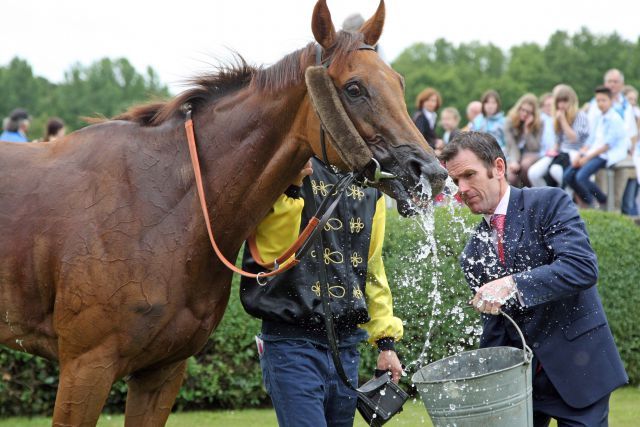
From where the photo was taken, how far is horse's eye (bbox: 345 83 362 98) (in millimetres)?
3357

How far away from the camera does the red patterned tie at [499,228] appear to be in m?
3.79

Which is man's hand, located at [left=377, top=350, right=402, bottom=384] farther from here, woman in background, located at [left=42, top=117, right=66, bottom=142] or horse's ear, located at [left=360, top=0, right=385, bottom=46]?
woman in background, located at [left=42, top=117, right=66, bottom=142]

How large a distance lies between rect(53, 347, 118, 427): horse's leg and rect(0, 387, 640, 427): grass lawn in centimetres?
323

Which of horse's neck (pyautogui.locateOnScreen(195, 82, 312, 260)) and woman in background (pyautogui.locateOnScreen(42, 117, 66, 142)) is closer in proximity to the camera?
horse's neck (pyautogui.locateOnScreen(195, 82, 312, 260))

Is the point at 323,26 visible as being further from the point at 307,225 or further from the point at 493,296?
the point at 493,296

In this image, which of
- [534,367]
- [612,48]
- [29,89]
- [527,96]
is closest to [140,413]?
[534,367]

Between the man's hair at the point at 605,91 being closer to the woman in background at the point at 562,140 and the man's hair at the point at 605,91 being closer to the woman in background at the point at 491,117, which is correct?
the woman in background at the point at 562,140

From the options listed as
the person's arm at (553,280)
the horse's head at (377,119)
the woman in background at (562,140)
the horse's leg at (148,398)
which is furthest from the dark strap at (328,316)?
the woman in background at (562,140)

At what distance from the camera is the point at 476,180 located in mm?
3799

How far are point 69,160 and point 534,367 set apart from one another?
2246mm

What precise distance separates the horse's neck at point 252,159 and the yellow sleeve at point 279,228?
17 centimetres

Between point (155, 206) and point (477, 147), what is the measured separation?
1453mm

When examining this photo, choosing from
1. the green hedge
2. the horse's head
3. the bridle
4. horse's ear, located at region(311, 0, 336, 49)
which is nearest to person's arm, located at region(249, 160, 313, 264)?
the bridle

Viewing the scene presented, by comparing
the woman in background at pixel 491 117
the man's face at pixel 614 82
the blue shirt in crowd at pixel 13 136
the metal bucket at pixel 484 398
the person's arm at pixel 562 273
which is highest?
the man's face at pixel 614 82
